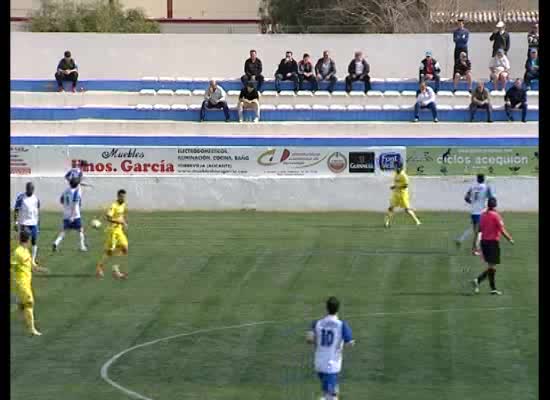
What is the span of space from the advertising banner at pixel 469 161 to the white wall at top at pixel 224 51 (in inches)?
418

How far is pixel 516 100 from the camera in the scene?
4372cm

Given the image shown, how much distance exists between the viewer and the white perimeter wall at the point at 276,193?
130 feet

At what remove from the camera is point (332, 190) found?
131ft

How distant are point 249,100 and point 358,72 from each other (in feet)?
16.9

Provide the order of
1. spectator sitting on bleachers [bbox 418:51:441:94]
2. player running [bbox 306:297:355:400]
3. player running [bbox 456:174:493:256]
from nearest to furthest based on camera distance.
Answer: player running [bbox 306:297:355:400] → player running [bbox 456:174:493:256] → spectator sitting on bleachers [bbox 418:51:441:94]

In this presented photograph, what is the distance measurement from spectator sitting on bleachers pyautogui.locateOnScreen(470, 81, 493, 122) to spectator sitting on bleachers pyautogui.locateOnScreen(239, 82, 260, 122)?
7805 millimetres

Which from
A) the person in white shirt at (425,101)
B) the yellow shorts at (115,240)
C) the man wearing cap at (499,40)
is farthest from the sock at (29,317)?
the man wearing cap at (499,40)

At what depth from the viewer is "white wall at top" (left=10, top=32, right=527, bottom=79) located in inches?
1982

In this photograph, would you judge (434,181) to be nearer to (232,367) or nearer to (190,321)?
(190,321)

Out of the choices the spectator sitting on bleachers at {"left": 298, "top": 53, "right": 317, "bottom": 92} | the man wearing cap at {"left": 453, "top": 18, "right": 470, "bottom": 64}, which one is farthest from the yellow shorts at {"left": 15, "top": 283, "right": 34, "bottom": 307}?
the man wearing cap at {"left": 453, "top": 18, "right": 470, "bottom": 64}

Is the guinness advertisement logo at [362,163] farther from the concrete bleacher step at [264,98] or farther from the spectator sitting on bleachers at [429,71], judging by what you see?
the spectator sitting on bleachers at [429,71]

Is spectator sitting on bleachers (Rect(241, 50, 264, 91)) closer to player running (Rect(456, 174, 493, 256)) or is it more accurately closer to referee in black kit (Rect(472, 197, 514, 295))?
player running (Rect(456, 174, 493, 256))

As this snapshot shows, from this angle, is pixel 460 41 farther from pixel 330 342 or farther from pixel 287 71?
pixel 330 342
